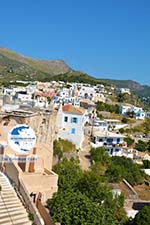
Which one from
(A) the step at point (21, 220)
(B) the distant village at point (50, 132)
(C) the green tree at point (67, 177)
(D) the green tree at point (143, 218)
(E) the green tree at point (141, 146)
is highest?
(B) the distant village at point (50, 132)

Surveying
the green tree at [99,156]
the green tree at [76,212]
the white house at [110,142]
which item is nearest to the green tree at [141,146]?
the white house at [110,142]

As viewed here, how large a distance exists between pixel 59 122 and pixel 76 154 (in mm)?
4128

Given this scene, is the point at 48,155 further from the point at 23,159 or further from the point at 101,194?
the point at 101,194

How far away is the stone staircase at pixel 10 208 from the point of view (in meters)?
14.8

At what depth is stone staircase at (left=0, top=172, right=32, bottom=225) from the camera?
582 inches

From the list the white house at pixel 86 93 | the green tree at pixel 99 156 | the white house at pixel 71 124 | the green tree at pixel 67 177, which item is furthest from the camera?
the white house at pixel 86 93

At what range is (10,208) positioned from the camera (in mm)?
15539

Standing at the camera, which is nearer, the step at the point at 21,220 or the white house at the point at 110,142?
the step at the point at 21,220

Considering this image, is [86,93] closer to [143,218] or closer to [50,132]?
[50,132]

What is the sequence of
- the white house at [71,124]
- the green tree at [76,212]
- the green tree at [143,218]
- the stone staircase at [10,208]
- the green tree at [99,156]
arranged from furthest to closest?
the white house at [71,124] → the green tree at [99,156] → the green tree at [143,218] → the green tree at [76,212] → the stone staircase at [10,208]

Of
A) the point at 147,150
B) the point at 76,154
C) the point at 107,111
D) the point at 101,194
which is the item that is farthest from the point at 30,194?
the point at 107,111

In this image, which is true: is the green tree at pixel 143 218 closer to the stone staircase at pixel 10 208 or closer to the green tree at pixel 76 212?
the green tree at pixel 76 212

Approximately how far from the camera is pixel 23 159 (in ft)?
63.2

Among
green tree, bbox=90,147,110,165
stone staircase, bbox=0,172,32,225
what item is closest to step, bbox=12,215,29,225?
stone staircase, bbox=0,172,32,225
